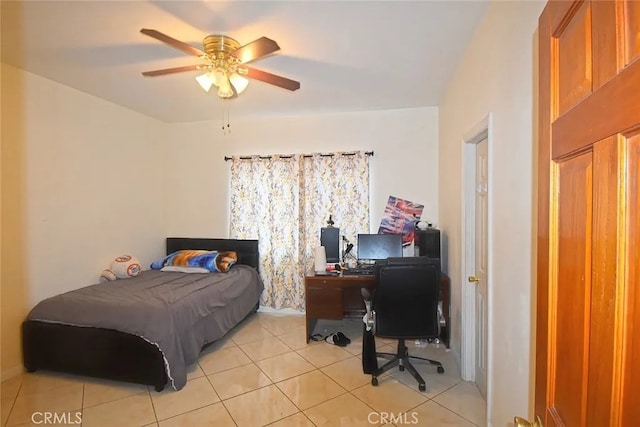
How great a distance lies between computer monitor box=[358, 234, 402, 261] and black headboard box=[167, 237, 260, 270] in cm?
147

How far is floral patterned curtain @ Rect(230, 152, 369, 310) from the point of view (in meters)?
3.88

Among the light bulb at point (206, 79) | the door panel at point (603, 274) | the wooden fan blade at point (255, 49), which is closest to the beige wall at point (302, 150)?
the light bulb at point (206, 79)

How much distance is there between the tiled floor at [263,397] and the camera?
2.10m

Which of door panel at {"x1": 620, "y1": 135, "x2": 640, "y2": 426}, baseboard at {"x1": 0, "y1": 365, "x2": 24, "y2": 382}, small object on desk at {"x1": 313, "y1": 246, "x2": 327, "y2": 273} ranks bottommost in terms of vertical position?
baseboard at {"x1": 0, "y1": 365, "x2": 24, "y2": 382}

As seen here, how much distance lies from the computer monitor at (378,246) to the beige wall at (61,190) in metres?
2.91

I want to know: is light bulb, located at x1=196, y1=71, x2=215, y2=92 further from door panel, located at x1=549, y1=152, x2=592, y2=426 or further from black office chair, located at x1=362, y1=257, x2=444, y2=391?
door panel, located at x1=549, y1=152, x2=592, y2=426

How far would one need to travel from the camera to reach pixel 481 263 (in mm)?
2307

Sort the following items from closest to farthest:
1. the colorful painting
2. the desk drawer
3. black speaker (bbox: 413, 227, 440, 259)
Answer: black speaker (bbox: 413, 227, 440, 259) → the desk drawer → the colorful painting

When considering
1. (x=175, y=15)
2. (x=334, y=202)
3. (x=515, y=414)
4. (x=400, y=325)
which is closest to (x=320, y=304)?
(x=400, y=325)

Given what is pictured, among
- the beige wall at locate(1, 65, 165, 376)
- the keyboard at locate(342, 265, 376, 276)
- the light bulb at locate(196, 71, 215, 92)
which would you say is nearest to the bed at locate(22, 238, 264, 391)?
the beige wall at locate(1, 65, 165, 376)

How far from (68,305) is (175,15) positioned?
99.4 inches

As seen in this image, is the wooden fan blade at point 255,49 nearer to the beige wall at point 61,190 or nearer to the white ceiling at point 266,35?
the white ceiling at point 266,35

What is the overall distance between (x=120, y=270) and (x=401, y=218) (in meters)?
3.39

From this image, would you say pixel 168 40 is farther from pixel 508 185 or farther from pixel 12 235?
pixel 12 235
